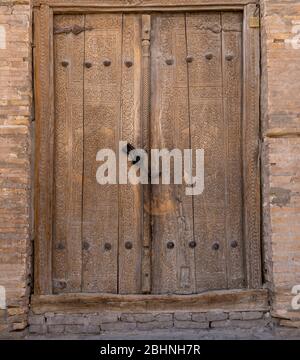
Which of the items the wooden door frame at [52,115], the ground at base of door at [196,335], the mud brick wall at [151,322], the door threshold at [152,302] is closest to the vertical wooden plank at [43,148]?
the wooden door frame at [52,115]

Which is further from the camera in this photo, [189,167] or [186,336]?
[189,167]

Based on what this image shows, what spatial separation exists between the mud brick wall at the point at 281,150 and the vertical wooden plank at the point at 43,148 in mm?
1414

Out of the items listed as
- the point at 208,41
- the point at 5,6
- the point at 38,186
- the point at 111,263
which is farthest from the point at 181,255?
the point at 5,6

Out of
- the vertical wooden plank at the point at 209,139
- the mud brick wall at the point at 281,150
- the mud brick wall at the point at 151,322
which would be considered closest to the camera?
the mud brick wall at the point at 281,150

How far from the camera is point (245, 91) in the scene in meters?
4.15

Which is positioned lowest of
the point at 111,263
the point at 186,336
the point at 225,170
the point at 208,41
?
the point at 186,336

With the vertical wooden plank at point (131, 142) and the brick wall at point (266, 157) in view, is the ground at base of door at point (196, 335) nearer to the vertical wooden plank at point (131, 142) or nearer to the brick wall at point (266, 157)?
the brick wall at point (266, 157)

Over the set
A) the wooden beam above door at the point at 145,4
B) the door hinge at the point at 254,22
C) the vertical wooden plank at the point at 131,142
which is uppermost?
the wooden beam above door at the point at 145,4

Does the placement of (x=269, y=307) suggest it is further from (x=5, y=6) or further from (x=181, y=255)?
(x=5, y=6)

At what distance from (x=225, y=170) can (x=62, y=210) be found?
113 cm

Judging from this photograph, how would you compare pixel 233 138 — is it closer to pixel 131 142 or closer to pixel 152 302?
pixel 131 142

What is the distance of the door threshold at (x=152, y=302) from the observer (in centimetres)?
402

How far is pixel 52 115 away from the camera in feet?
13.7

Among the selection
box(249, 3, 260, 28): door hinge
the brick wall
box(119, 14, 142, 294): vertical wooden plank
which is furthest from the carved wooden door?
the brick wall
